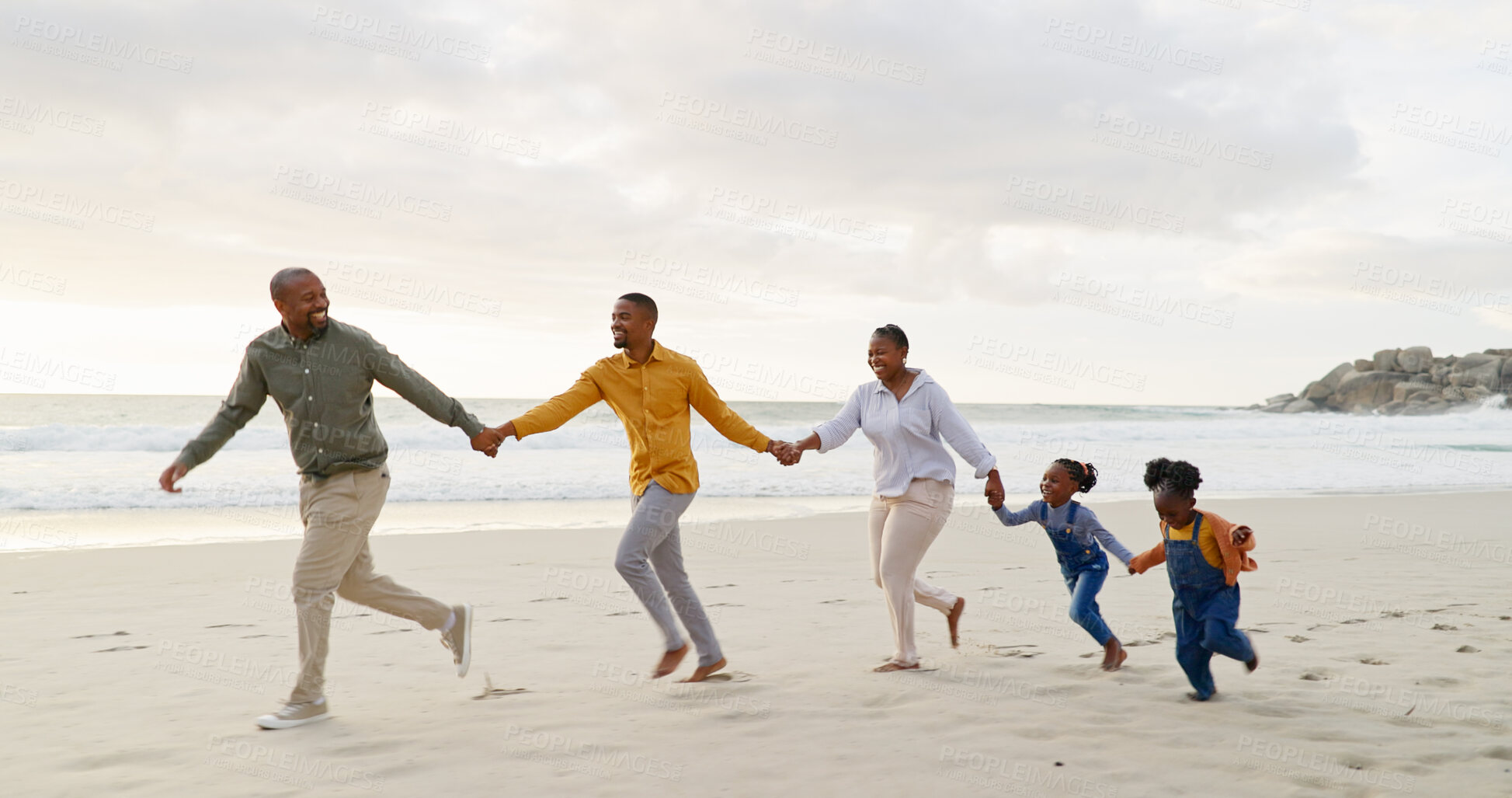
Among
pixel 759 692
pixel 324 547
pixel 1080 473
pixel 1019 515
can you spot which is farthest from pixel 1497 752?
pixel 324 547

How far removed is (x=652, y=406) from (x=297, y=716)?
2.17 meters

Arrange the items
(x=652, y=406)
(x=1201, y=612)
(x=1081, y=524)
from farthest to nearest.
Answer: (x=1081, y=524) → (x=652, y=406) → (x=1201, y=612)

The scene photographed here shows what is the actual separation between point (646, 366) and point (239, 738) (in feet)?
8.17

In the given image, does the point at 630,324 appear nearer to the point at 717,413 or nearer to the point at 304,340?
the point at 717,413

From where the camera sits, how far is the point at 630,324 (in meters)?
4.86

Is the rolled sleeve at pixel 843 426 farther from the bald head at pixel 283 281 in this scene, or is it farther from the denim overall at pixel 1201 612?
the bald head at pixel 283 281

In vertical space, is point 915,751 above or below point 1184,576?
below

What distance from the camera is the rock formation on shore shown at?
4981 cm

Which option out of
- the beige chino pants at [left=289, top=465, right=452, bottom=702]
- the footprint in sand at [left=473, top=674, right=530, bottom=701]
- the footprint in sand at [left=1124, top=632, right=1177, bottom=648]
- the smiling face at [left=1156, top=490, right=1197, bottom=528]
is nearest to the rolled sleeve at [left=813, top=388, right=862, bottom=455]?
the smiling face at [left=1156, top=490, right=1197, bottom=528]

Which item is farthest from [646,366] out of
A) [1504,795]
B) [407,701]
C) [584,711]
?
[1504,795]

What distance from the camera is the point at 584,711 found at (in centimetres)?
447

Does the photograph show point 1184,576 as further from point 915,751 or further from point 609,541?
point 609,541

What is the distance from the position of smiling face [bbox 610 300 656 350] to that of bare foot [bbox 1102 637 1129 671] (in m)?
2.98

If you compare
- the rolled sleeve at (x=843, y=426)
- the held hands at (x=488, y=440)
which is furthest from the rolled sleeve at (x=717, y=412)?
the held hands at (x=488, y=440)
